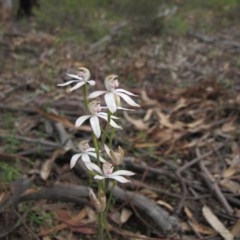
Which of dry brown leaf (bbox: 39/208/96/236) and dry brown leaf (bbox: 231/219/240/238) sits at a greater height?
dry brown leaf (bbox: 39/208/96/236)

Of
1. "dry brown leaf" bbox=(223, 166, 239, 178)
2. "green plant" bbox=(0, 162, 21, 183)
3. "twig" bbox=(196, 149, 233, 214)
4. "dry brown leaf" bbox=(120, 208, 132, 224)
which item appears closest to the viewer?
"dry brown leaf" bbox=(120, 208, 132, 224)

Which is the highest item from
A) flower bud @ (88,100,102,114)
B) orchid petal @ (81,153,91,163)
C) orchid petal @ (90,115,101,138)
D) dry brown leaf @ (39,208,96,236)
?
flower bud @ (88,100,102,114)

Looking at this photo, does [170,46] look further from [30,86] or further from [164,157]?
[164,157]

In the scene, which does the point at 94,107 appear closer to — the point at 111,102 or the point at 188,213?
the point at 111,102

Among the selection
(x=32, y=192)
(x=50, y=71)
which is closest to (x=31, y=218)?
(x=32, y=192)

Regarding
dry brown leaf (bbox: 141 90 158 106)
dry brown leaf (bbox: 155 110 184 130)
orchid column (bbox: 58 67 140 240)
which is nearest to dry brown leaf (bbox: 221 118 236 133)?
dry brown leaf (bbox: 155 110 184 130)

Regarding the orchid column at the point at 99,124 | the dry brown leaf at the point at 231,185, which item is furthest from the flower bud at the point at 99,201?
the dry brown leaf at the point at 231,185

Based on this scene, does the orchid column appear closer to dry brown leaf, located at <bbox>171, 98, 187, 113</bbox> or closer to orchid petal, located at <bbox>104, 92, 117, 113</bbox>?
orchid petal, located at <bbox>104, 92, 117, 113</bbox>
